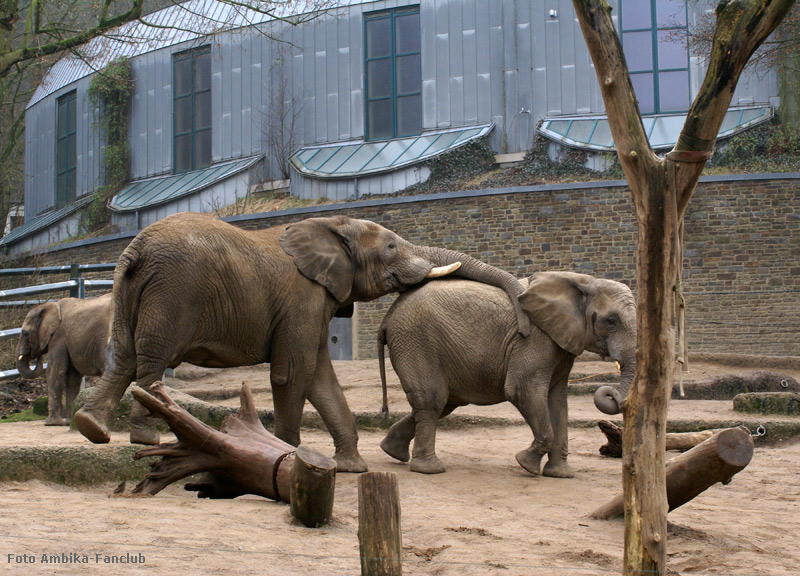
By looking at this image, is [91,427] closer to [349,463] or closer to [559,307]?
[349,463]

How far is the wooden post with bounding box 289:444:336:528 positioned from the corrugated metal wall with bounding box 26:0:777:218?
21.7 meters

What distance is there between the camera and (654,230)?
5.20 metres

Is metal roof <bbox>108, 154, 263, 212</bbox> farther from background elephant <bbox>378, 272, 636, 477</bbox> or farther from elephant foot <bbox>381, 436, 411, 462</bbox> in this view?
background elephant <bbox>378, 272, 636, 477</bbox>

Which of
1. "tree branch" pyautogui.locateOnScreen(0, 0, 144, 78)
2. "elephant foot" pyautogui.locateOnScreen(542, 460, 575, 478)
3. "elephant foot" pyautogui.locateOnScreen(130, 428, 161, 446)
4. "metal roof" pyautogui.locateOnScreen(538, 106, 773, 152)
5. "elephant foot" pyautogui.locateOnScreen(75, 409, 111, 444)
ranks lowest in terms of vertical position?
"elephant foot" pyautogui.locateOnScreen(542, 460, 575, 478)

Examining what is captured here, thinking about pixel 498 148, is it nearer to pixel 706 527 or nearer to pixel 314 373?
pixel 314 373

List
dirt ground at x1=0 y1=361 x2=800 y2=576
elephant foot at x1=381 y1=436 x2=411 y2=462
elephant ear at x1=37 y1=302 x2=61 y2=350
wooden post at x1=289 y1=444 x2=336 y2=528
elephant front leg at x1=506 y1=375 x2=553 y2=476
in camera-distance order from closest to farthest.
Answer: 1. dirt ground at x1=0 y1=361 x2=800 y2=576
2. wooden post at x1=289 y1=444 x2=336 y2=528
3. elephant front leg at x1=506 y1=375 x2=553 y2=476
4. elephant foot at x1=381 y1=436 x2=411 y2=462
5. elephant ear at x1=37 y1=302 x2=61 y2=350

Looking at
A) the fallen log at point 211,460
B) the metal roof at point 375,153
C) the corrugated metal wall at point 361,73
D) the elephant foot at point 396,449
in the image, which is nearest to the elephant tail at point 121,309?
the fallen log at point 211,460

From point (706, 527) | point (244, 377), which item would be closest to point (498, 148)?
point (244, 377)

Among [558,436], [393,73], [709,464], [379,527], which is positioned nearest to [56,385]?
[558,436]

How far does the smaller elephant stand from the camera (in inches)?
496

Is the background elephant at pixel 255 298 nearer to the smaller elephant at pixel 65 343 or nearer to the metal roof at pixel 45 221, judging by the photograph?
the smaller elephant at pixel 65 343

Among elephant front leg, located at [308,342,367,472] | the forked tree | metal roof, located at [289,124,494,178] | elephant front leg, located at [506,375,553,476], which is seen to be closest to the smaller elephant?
elephant front leg, located at [308,342,367,472]

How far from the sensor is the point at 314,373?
29.1 feet

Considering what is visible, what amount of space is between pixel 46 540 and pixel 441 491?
3.66 m
